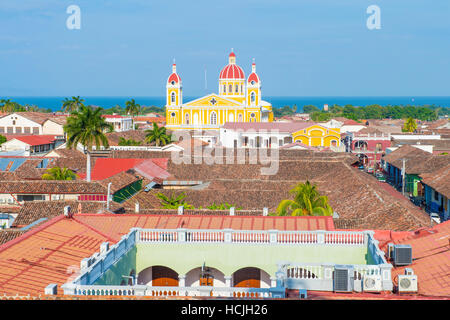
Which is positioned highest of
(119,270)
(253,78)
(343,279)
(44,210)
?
(253,78)

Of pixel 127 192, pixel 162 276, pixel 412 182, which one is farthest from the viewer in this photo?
pixel 412 182

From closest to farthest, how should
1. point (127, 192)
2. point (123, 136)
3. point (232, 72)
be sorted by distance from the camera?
point (127, 192) → point (123, 136) → point (232, 72)

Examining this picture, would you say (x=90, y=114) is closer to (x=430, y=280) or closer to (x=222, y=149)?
(x=222, y=149)

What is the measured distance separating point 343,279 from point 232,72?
294 feet

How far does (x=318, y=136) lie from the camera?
82938 millimetres

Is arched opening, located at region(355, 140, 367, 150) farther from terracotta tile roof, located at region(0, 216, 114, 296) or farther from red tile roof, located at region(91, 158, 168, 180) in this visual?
terracotta tile roof, located at region(0, 216, 114, 296)

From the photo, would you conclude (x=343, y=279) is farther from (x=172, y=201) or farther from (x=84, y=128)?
(x=84, y=128)

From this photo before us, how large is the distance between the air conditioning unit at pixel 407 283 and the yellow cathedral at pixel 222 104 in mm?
82955

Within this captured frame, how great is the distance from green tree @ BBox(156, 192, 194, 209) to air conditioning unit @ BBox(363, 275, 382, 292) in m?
23.0

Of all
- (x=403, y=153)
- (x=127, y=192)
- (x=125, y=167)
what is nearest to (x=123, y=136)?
(x=125, y=167)

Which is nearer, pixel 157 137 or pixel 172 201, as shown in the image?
pixel 172 201

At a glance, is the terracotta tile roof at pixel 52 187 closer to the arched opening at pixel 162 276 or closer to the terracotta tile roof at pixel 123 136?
the arched opening at pixel 162 276

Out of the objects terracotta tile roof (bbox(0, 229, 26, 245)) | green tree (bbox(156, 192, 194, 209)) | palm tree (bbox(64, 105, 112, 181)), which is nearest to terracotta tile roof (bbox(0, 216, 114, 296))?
terracotta tile roof (bbox(0, 229, 26, 245))

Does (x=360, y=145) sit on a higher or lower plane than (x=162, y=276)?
higher
